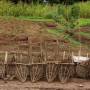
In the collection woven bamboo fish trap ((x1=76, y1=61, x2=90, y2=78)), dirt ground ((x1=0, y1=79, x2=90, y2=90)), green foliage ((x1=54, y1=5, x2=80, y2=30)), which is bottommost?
dirt ground ((x1=0, y1=79, x2=90, y2=90))

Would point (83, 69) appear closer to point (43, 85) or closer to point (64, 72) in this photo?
point (64, 72)

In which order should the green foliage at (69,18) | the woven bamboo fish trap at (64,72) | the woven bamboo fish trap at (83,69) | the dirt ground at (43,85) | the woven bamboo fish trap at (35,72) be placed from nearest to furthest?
the dirt ground at (43,85) < the woven bamboo fish trap at (35,72) < the woven bamboo fish trap at (64,72) < the woven bamboo fish trap at (83,69) < the green foliage at (69,18)

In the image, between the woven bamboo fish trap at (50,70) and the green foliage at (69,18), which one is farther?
the green foliage at (69,18)

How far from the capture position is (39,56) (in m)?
8.35

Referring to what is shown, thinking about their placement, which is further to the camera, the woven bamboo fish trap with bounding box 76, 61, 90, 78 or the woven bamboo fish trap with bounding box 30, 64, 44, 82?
the woven bamboo fish trap with bounding box 76, 61, 90, 78

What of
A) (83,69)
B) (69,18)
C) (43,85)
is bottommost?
(43,85)

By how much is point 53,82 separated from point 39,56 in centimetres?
83

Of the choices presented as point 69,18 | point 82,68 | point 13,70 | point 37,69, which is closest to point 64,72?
point 82,68

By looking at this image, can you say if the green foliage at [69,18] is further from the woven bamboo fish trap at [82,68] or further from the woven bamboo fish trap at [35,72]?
the woven bamboo fish trap at [35,72]

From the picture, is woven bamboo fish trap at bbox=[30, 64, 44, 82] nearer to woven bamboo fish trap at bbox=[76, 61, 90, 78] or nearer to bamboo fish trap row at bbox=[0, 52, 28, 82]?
bamboo fish trap row at bbox=[0, 52, 28, 82]

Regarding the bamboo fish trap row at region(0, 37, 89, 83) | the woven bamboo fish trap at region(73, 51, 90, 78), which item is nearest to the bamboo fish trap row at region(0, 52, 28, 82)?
the bamboo fish trap row at region(0, 37, 89, 83)

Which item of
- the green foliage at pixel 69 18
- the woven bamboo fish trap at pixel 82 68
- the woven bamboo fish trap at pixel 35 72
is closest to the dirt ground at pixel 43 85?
the woven bamboo fish trap at pixel 35 72

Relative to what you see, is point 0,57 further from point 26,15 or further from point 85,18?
point 85,18

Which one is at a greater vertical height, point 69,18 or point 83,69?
point 69,18
